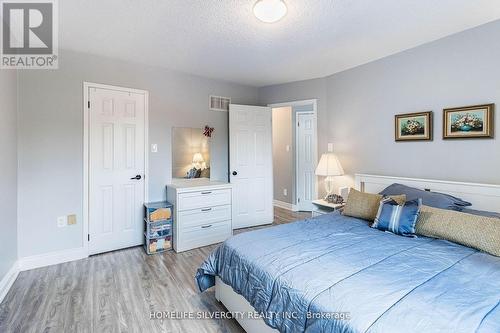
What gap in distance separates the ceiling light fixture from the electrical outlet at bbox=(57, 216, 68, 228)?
117 inches

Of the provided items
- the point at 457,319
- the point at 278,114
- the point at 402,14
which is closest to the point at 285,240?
the point at 457,319

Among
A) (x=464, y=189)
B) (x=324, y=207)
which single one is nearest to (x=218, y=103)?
(x=324, y=207)

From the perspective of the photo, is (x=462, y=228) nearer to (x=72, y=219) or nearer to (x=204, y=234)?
(x=204, y=234)

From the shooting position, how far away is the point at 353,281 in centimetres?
133

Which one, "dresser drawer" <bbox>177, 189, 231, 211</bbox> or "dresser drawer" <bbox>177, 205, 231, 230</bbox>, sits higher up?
"dresser drawer" <bbox>177, 189, 231, 211</bbox>

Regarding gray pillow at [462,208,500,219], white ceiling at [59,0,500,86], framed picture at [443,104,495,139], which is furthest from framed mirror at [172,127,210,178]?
gray pillow at [462,208,500,219]

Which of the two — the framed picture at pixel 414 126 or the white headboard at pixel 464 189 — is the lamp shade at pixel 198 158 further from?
the framed picture at pixel 414 126

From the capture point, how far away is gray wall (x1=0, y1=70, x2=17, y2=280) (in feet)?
7.38

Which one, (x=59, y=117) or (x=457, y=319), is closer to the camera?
(x=457, y=319)

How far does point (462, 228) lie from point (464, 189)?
769 millimetres

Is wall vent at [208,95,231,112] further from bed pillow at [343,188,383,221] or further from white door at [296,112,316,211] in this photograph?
bed pillow at [343,188,383,221]

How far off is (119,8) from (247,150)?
8.45 ft

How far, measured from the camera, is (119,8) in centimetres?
206

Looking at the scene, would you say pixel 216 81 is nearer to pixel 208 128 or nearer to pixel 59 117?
pixel 208 128
